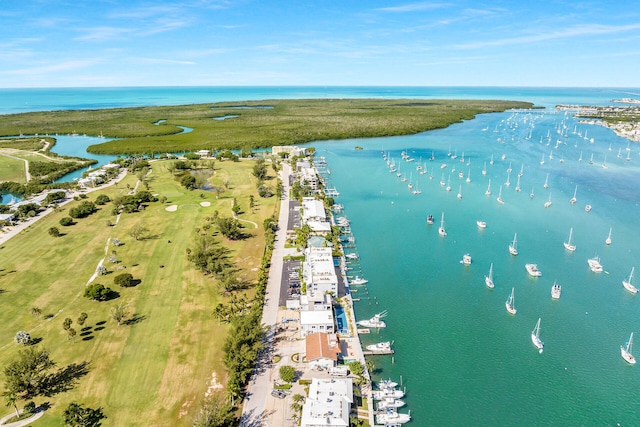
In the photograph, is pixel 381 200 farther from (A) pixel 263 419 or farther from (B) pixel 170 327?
(A) pixel 263 419

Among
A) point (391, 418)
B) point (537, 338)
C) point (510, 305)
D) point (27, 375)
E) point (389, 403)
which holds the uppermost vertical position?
point (27, 375)

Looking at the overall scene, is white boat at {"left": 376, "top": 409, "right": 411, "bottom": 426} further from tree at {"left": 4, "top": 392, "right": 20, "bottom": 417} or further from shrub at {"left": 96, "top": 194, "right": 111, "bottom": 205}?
shrub at {"left": 96, "top": 194, "right": 111, "bottom": 205}

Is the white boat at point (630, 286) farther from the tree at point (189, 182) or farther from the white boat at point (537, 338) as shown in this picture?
the tree at point (189, 182)

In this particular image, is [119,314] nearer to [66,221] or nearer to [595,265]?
[66,221]

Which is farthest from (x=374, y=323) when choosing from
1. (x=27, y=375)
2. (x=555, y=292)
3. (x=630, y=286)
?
(x=630, y=286)

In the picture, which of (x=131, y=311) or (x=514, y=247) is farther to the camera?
(x=514, y=247)

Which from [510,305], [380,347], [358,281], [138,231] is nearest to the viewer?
[380,347]

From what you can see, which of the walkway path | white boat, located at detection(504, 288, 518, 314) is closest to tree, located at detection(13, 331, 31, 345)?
the walkway path

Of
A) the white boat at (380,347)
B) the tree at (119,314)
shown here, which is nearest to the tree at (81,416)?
the tree at (119,314)
